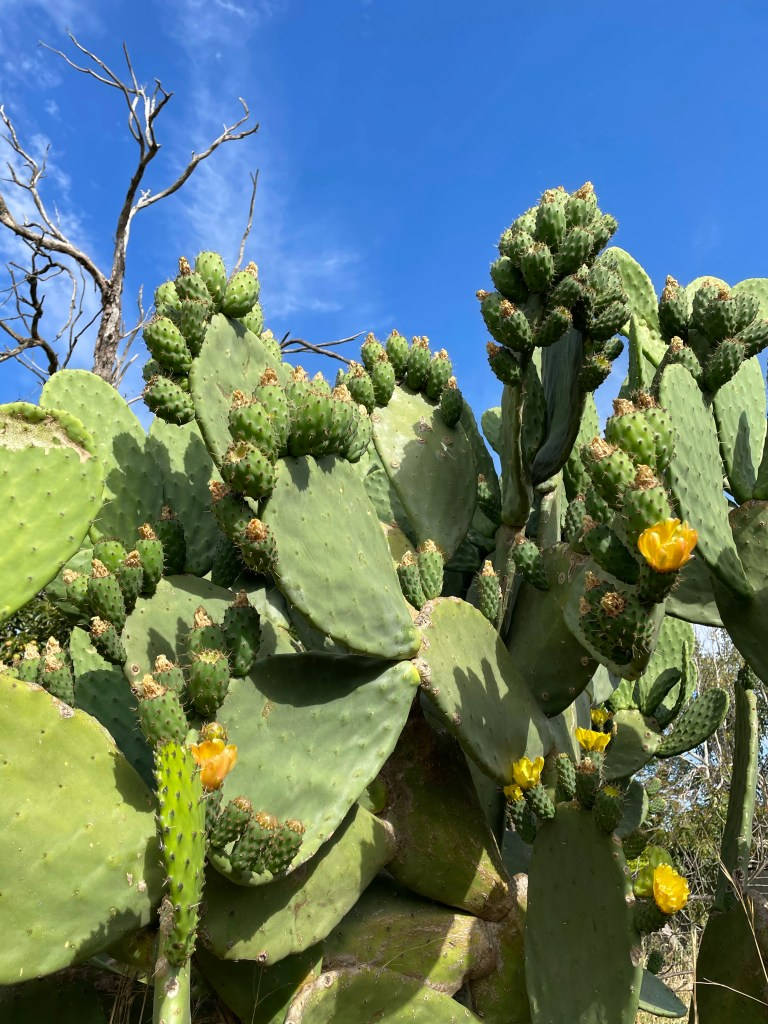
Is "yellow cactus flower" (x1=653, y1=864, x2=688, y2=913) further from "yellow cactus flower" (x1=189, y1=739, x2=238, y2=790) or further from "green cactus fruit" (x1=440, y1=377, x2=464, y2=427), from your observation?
"green cactus fruit" (x1=440, y1=377, x2=464, y2=427)

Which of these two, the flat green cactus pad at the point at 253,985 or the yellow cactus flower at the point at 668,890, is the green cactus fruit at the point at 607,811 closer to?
the yellow cactus flower at the point at 668,890

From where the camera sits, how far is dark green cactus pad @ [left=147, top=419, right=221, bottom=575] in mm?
2453

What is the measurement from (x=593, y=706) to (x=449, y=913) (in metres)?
1.04

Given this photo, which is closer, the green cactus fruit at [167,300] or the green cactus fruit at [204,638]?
the green cactus fruit at [204,638]

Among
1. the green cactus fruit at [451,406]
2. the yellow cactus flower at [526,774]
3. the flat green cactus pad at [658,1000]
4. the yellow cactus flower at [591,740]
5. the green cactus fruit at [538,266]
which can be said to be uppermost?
the green cactus fruit at [538,266]

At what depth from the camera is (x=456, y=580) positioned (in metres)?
3.10

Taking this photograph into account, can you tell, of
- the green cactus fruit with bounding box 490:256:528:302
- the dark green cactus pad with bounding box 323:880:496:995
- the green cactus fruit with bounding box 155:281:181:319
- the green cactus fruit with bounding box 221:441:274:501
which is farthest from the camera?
the green cactus fruit with bounding box 490:256:528:302

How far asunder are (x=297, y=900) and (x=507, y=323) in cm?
165

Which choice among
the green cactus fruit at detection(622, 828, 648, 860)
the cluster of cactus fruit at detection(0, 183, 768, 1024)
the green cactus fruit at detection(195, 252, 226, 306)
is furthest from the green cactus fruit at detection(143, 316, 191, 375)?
the green cactus fruit at detection(622, 828, 648, 860)

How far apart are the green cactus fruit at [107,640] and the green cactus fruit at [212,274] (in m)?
0.95

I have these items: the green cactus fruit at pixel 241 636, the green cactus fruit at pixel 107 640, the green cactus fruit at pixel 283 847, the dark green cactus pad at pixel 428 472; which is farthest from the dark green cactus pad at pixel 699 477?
the green cactus fruit at pixel 107 640

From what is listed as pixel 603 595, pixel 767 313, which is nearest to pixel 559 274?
pixel 767 313

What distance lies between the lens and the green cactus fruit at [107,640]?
1.86 m

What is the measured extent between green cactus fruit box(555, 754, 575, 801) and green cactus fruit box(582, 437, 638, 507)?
0.90 m
